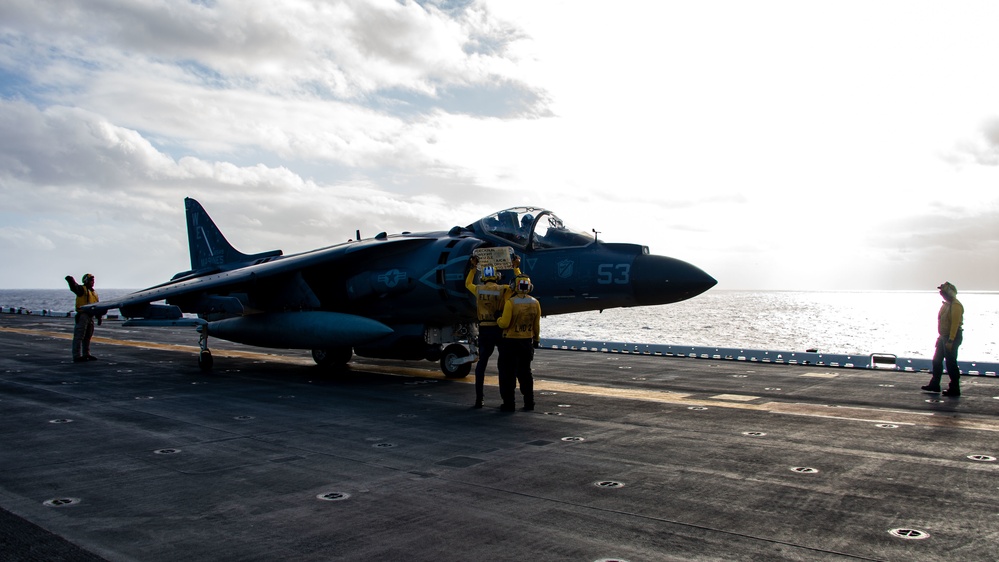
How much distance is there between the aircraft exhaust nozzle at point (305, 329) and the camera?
47.8ft

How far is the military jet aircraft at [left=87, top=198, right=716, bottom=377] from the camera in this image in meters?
13.2

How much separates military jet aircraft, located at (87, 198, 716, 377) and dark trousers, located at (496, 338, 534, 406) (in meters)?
3.05

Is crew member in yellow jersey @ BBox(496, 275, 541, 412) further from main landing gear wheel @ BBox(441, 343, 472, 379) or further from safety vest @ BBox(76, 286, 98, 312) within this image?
safety vest @ BBox(76, 286, 98, 312)

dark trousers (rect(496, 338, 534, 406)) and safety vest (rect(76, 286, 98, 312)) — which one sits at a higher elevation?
safety vest (rect(76, 286, 98, 312))

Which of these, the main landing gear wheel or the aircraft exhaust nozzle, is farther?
the main landing gear wheel

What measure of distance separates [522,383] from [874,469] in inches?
198

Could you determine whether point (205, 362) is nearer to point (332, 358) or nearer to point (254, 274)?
point (254, 274)

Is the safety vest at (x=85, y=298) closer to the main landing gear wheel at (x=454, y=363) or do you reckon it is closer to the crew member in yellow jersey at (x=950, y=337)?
the main landing gear wheel at (x=454, y=363)

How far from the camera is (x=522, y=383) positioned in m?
10.7

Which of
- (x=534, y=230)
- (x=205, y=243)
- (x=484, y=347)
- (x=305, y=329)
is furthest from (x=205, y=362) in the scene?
(x=484, y=347)

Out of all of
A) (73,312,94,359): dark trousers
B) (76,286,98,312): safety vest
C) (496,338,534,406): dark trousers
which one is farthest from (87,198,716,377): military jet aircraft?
(496,338,534,406): dark trousers

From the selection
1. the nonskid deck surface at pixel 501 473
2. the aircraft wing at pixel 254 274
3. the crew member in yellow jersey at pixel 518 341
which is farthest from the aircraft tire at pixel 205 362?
the crew member in yellow jersey at pixel 518 341

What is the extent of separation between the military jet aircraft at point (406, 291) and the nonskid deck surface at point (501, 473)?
184 cm

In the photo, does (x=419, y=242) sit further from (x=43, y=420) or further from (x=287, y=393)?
(x=43, y=420)
